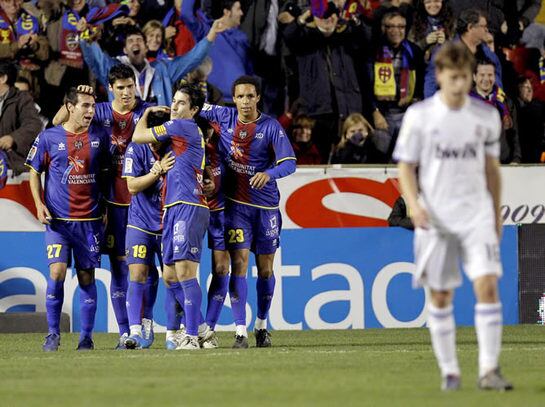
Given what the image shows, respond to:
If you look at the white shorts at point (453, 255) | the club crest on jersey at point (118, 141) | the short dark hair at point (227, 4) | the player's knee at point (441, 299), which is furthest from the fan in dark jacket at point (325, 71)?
the player's knee at point (441, 299)

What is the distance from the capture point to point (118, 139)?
1305 centimetres

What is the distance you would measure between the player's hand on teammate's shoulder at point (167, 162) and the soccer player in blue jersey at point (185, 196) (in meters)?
0.04

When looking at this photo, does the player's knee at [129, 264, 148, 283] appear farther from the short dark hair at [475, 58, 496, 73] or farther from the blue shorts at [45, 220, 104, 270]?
the short dark hair at [475, 58, 496, 73]

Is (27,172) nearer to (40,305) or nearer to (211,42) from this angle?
(40,305)

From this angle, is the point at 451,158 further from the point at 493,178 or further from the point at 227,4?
the point at 227,4

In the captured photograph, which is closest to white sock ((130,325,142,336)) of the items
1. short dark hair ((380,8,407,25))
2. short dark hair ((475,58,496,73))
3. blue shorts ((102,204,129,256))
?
blue shorts ((102,204,129,256))

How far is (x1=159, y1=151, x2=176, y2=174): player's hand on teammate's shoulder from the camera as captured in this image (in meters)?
12.1

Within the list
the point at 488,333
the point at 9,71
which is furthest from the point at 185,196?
the point at 9,71

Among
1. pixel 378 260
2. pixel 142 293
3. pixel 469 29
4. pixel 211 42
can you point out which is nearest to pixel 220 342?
pixel 142 293

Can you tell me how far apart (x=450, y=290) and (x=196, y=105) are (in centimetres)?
447

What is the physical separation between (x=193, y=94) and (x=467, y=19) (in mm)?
6580

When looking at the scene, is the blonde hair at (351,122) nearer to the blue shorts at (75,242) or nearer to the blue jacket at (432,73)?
the blue jacket at (432,73)

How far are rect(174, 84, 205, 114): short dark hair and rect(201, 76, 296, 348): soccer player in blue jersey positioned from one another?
0.85 meters

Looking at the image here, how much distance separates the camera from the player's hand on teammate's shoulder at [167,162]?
1212cm
